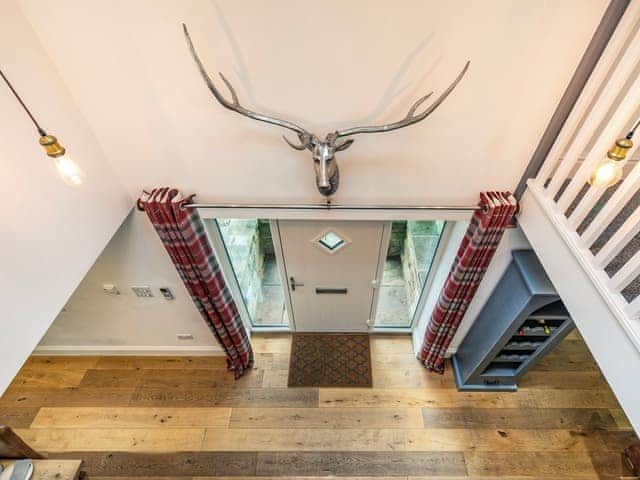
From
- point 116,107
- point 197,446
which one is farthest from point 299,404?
point 116,107

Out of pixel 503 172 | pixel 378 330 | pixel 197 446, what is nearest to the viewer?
pixel 503 172

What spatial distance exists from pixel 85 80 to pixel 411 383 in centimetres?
346

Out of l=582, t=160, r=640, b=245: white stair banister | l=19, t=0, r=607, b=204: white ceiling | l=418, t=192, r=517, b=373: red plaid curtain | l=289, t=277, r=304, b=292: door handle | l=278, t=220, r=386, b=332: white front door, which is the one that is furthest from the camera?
l=289, t=277, r=304, b=292: door handle

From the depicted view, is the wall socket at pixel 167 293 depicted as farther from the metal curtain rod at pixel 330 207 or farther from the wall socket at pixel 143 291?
the metal curtain rod at pixel 330 207

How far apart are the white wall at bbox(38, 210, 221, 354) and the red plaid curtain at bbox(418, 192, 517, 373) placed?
214 centimetres

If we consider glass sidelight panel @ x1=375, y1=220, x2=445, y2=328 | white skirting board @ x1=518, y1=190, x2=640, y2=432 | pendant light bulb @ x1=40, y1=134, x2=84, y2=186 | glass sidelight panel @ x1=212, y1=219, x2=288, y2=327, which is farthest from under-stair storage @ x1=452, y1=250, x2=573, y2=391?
pendant light bulb @ x1=40, y1=134, x2=84, y2=186

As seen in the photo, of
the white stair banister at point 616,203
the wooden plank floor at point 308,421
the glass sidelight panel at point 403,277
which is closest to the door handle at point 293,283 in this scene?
the glass sidelight panel at point 403,277

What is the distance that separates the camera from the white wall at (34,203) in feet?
4.59

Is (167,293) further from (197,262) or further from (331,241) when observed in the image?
(331,241)

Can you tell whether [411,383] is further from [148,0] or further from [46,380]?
[46,380]

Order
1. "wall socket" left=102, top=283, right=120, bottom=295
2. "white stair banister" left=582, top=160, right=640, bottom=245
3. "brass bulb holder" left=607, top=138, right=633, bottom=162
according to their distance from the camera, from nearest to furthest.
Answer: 1. "brass bulb holder" left=607, top=138, right=633, bottom=162
2. "white stair banister" left=582, top=160, right=640, bottom=245
3. "wall socket" left=102, top=283, right=120, bottom=295

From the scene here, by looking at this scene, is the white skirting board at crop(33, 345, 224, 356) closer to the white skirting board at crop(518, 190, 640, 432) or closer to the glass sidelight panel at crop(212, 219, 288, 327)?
the glass sidelight panel at crop(212, 219, 288, 327)

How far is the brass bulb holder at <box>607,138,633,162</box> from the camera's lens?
114 cm

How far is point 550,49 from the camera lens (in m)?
1.45
